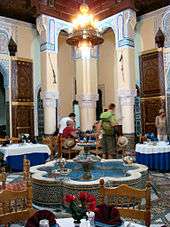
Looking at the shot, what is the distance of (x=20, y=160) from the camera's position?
6.97 m

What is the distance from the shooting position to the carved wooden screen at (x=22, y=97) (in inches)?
390

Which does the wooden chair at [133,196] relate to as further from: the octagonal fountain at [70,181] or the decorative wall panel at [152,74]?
Answer: the decorative wall panel at [152,74]

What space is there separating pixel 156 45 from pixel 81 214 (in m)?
8.61

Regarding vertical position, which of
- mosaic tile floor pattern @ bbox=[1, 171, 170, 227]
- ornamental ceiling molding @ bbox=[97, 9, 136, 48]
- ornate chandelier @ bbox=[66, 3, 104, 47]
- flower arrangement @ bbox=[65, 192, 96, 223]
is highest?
ornamental ceiling molding @ bbox=[97, 9, 136, 48]

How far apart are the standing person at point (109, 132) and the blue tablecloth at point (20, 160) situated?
1.45 m

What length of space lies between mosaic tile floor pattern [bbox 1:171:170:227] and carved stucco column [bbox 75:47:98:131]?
4.25m

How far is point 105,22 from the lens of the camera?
9984 mm

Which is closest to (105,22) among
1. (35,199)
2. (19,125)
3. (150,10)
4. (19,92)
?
(150,10)

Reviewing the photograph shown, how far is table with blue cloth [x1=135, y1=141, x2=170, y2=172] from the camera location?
647 cm

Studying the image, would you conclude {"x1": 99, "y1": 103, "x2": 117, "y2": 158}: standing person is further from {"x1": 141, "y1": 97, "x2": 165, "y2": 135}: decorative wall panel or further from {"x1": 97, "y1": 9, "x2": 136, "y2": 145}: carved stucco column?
{"x1": 141, "y1": 97, "x2": 165, "y2": 135}: decorative wall panel

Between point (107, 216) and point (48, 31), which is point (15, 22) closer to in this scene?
point (48, 31)

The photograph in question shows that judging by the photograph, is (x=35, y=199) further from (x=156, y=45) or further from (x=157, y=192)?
(x=156, y=45)

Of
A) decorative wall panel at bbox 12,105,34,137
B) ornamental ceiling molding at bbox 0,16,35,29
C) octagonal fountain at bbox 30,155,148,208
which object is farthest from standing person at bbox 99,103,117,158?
ornamental ceiling molding at bbox 0,16,35,29

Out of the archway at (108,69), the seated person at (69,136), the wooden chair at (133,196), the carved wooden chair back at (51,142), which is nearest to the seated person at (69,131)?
the seated person at (69,136)
